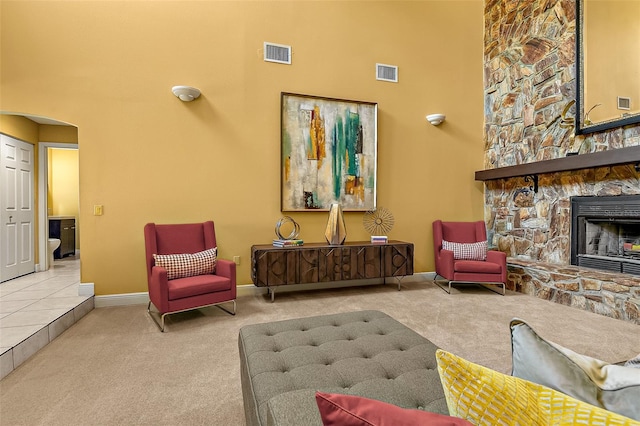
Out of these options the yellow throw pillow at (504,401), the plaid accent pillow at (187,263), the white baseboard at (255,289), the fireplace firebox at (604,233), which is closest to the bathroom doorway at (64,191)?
the white baseboard at (255,289)

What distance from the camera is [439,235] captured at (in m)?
4.56

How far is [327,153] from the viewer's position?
428 centimetres

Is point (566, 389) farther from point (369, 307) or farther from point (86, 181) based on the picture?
point (86, 181)

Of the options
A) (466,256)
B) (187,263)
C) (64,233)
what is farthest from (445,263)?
(64,233)

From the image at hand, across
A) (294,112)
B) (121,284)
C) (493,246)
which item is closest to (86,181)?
(121,284)

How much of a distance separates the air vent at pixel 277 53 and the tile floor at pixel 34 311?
346 cm

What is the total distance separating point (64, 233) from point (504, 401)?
310 inches

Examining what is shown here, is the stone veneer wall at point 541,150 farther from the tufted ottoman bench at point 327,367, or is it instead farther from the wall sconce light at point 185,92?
the wall sconce light at point 185,92

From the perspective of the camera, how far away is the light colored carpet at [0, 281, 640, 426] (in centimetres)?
174

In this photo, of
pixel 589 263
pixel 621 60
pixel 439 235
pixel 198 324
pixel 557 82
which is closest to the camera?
pixel 198 324

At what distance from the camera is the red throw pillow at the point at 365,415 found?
523 mm

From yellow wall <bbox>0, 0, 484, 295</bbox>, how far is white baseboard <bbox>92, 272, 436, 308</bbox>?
0.32ft

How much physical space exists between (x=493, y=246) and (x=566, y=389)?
4.91m

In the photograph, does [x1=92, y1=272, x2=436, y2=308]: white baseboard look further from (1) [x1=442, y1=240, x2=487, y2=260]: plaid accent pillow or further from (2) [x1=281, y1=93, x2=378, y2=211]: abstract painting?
(2) [x1=281, y1=93, x2=378, y2=211]: abstract painting
